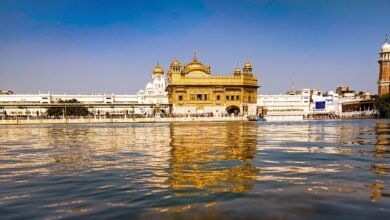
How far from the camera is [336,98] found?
127 meters

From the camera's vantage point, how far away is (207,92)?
71625 mm

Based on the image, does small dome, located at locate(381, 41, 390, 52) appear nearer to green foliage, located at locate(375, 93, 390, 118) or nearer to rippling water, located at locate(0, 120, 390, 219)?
green foliage, located at locate(375, 93, 390, 118)

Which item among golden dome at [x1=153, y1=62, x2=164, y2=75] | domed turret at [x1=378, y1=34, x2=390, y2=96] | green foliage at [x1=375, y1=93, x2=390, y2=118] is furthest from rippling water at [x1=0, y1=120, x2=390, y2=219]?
golden dome at [x1=153, y1=62, x2=164, y2=75]

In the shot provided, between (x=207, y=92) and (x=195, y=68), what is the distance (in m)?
6.51

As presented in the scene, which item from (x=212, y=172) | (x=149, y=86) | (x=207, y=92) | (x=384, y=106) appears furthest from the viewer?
(x=149, y=86)

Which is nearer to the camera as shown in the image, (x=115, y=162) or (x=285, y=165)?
(x=285, y=165)

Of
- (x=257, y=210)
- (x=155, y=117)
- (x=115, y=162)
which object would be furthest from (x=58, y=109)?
(x=257, y=210)

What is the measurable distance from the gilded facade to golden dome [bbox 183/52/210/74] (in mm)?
A: 583

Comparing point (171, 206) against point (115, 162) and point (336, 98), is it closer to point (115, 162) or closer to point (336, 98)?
point (115, 162)

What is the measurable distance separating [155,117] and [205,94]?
14.9 m

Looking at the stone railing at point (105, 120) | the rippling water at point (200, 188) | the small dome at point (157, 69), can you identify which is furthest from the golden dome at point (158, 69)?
the rippling water at point (200, 188)

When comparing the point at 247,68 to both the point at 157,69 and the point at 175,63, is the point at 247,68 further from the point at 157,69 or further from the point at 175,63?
the point at 157,69

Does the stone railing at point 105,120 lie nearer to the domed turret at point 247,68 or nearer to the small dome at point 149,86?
the domed turret at point 247,68

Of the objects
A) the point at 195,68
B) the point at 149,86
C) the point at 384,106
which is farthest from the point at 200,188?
the point at 149,86
